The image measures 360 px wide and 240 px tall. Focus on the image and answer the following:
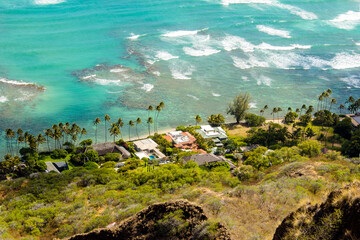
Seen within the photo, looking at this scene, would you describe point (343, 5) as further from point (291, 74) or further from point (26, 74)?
point (26, 74)

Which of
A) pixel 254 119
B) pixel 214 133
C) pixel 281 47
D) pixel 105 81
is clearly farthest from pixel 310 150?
pixel 281 47

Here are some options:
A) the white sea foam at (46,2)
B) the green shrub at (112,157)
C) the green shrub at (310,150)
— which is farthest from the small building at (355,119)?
the white sea foam at (46,2)

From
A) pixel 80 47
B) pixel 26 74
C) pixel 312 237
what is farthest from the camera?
pixel 80 47

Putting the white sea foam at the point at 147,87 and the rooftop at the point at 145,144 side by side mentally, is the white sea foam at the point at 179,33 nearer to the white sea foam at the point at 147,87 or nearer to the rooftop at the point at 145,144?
the white sea foam at the point at 147,87

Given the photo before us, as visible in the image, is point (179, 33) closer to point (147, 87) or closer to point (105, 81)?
point (147, 87)

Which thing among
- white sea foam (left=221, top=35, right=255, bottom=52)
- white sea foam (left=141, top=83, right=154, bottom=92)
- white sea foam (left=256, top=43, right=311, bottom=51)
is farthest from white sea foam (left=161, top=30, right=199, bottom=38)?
white sea foam (left=141, top=83, right=154, bottom=92)

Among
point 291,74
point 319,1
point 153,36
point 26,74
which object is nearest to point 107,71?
point 26,74

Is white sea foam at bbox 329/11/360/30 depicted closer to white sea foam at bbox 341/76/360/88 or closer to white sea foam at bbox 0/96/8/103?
white sea foam at bbox 341/76/360/88
